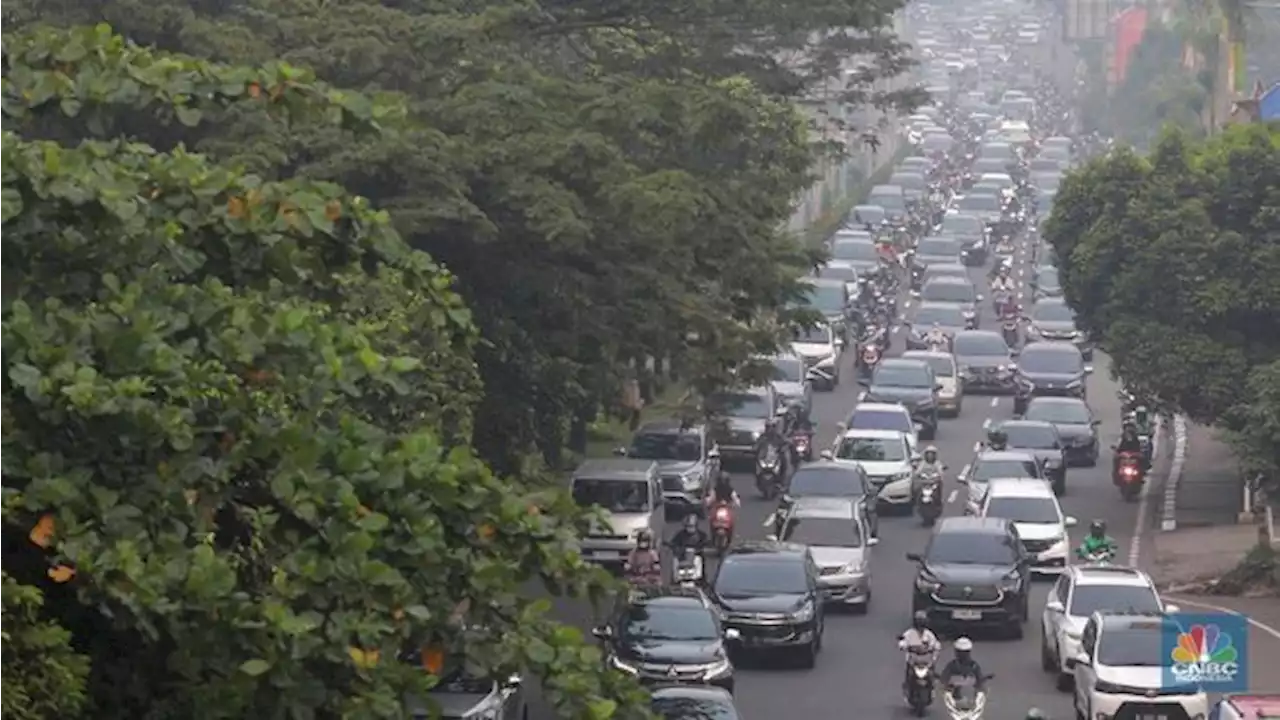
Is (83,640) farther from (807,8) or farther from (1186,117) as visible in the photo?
(1186,117)

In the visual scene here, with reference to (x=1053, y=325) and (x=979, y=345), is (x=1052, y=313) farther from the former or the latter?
(x=979, y=345)

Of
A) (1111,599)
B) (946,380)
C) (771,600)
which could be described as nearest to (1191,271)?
(946,380)

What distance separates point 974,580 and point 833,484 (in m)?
7.09

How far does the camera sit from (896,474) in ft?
140

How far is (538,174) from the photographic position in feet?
97.7

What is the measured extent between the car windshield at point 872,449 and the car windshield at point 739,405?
1.62 m

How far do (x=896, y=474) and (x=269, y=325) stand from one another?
30.6 m

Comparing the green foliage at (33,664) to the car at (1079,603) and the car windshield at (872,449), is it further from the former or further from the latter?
the car windshield at (872,449)

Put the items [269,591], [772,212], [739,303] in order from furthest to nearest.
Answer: [772,212]
[739,303]
[269,591]

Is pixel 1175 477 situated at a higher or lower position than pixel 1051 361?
higher

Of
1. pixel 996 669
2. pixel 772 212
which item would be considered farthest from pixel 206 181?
pixel 772 212

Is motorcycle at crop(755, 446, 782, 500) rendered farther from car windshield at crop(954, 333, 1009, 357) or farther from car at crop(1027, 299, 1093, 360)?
car at crop(1027, 299, 1093, 360)

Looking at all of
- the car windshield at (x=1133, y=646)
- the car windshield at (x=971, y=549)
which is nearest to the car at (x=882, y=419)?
the car windshield at (x=971, y=549)

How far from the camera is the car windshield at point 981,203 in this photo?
311 ft
